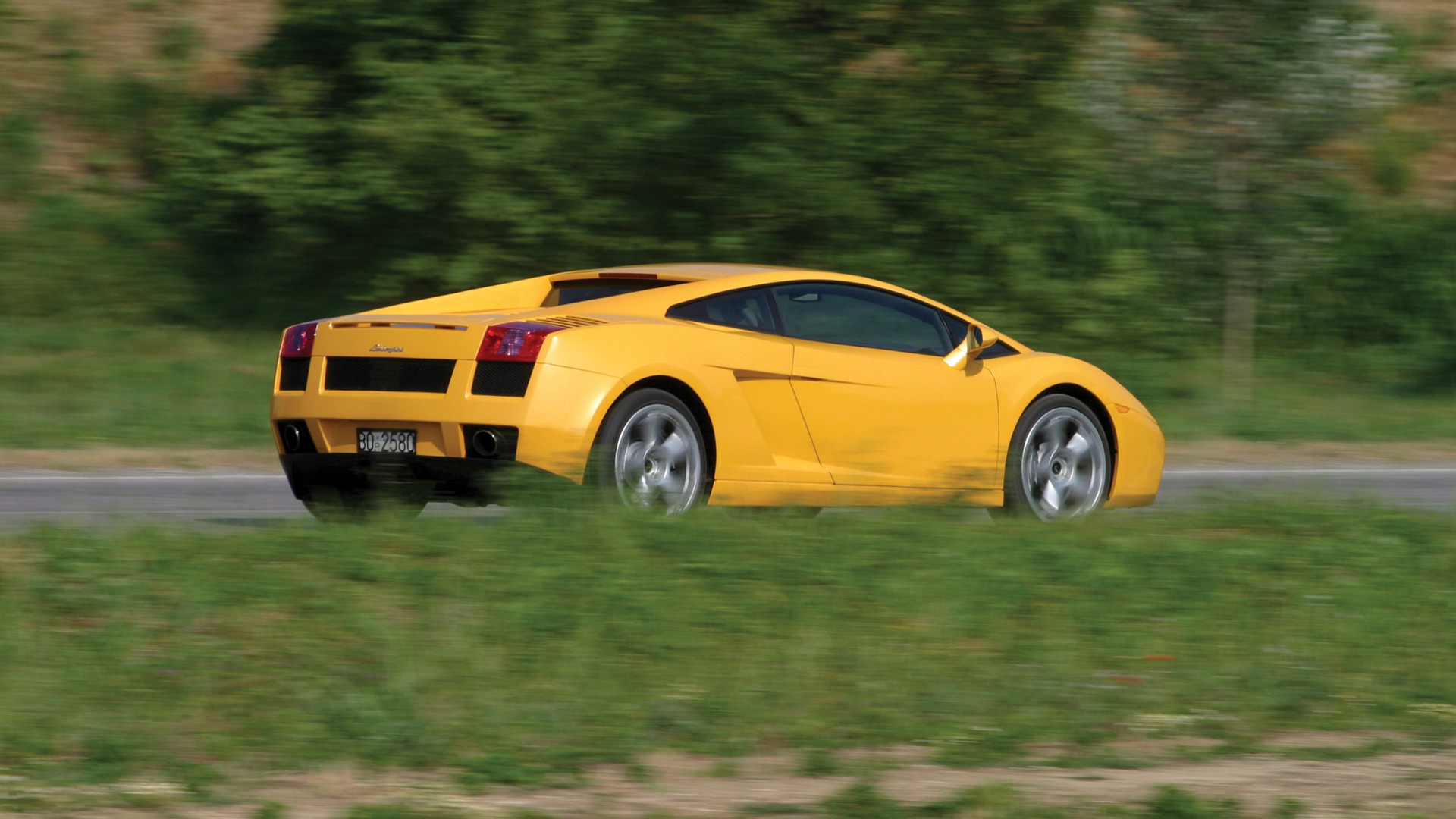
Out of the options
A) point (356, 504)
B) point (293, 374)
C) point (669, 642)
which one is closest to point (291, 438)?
point (293, 374)

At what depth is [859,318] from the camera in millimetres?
8898

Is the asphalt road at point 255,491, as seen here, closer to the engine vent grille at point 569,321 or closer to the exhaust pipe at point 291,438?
the exhaust pipe at point 291,438

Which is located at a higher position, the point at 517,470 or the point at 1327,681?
the point at 517,470

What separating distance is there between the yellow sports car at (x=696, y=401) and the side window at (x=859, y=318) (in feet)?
0.04

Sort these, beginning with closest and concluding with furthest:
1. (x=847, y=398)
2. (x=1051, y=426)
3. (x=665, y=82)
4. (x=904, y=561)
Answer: (x=904, y=561) < (x=847, y=398) < (x=1051, y=426) < (x=665, y=82)

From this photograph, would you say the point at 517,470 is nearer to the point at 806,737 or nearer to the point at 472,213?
the point at 806,737

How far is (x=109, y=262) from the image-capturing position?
2262 centimetres

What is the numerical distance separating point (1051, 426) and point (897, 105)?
9834mm

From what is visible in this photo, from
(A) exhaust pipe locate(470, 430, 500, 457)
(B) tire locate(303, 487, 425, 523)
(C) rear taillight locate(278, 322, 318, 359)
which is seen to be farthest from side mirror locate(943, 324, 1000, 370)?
(C) rear taillight locate(278, 322, 318, 359)

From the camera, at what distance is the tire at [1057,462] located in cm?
924

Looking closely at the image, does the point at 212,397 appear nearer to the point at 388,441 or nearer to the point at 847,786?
the point at 388,441

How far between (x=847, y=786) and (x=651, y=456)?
10.8ft

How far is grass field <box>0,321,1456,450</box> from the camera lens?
14406 millimetres

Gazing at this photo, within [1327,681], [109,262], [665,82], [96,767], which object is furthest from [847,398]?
[109,262]
